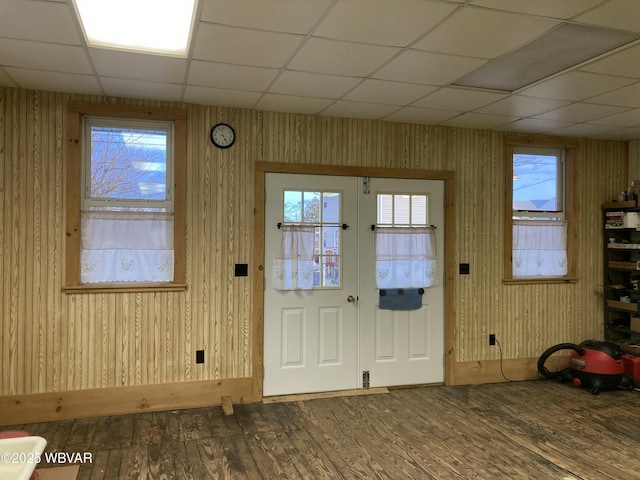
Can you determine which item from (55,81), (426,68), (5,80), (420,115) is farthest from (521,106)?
(5,80)

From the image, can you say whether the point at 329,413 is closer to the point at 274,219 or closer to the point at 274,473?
the point at 274,473

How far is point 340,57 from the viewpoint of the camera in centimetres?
282

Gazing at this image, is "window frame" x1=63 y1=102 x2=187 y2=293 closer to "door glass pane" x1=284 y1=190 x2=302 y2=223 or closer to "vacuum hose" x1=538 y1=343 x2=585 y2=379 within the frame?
"door glass pane" x1=284 y1=190 x2=302 y2=223

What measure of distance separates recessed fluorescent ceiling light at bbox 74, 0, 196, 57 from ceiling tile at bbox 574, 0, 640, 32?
1.90m

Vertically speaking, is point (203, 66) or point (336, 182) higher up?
point (203, 66)

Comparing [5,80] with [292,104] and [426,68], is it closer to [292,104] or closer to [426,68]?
[292,104]

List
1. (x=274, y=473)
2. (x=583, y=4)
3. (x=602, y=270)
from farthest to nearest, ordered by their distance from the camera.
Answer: (x=602, y=270)
(x=274, y=473)
(x=583, y=4)

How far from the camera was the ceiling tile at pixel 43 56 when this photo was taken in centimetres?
268

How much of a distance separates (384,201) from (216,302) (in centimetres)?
179

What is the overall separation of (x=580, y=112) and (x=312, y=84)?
7.78 feet

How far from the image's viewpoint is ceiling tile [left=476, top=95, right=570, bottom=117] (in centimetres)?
366

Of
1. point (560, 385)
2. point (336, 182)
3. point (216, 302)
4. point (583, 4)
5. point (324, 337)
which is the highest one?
point (583, 4)

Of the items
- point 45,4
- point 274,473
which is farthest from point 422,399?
point 45,4

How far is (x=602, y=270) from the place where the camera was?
201 inches
